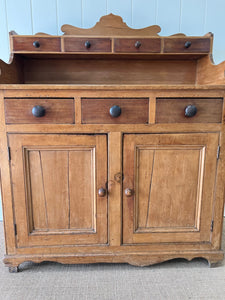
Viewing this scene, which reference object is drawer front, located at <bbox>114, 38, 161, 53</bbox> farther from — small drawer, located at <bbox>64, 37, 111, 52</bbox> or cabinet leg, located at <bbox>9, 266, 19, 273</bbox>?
cabinet leg, located at <bbox>9, 266, 19, 273</bbox>

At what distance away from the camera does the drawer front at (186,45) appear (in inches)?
47.8

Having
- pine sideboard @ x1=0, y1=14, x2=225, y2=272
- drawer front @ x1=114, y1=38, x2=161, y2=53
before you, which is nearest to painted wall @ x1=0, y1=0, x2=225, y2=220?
A: drawer front @ x1=114, y1=38, x2=161, y2=53

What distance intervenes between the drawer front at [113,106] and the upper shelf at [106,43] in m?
0.45

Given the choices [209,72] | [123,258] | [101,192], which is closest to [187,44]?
[209,72]

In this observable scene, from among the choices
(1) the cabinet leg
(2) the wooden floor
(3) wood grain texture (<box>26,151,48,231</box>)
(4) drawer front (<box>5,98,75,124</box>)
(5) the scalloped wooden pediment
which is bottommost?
(2) the wooden floor

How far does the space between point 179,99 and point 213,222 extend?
0.61 metres

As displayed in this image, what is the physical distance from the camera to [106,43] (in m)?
1.20

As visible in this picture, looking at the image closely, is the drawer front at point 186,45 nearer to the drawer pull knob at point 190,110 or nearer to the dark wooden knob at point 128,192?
the drawer pull knob at point 190,110

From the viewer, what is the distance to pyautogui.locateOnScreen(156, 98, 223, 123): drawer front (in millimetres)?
933

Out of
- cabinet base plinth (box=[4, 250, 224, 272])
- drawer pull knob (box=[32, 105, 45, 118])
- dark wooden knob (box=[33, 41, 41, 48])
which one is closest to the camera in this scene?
drawer pull knob (box=[32, 105, 45, 118])

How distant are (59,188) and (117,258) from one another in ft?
1.44

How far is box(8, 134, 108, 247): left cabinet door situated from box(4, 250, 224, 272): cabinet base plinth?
66 mm

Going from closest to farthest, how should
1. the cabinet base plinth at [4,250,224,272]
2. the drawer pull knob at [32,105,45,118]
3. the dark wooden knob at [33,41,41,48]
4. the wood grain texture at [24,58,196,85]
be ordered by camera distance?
the drawer pull knob at [32,105,45,118] → the cabinet base plinth at [4,250,224,272] → the dark wooden knob at [33,41,41,48] → the wood grain texture at [24,58,196,85]

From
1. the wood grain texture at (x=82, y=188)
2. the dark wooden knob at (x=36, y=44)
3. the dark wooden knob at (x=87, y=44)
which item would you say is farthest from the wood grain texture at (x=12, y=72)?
the wood grain texture at (x=82, y=188)
